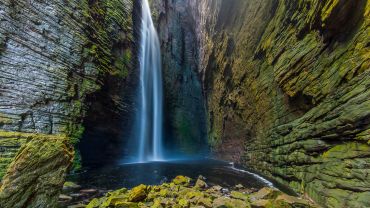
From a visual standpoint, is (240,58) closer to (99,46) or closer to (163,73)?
(99,46)

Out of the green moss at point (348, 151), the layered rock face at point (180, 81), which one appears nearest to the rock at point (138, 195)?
the green moss at point (348, 151)

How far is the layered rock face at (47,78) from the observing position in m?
4.18

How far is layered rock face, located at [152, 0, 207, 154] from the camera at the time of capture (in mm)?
24859

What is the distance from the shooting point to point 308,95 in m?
6.09

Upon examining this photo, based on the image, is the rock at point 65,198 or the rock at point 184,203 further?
the rock at point 65,198

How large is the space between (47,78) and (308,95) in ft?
38.4

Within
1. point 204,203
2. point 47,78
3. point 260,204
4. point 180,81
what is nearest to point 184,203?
point 204,203

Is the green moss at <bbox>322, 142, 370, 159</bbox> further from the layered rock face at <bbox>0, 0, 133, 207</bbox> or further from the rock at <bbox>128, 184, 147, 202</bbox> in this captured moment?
the layered rock face at <bbox>0, 0, 133, 207</bbox>

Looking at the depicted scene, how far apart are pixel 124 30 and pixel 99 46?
12.3 ft

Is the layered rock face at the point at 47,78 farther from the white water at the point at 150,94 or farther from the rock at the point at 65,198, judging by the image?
the white water at the point at 150,94

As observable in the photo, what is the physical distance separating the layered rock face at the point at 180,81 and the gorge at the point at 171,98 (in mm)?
539

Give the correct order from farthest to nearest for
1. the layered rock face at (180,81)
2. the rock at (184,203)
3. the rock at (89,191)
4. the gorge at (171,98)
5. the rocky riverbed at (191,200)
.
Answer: the layered rock face at (180,81)
the rock at (89,191)
the rock at (184,203)
the rocky riverbed at (191,200)
the gorge at (171,98)

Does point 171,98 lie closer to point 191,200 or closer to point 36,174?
point 191,200

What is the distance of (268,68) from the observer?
9422mm
